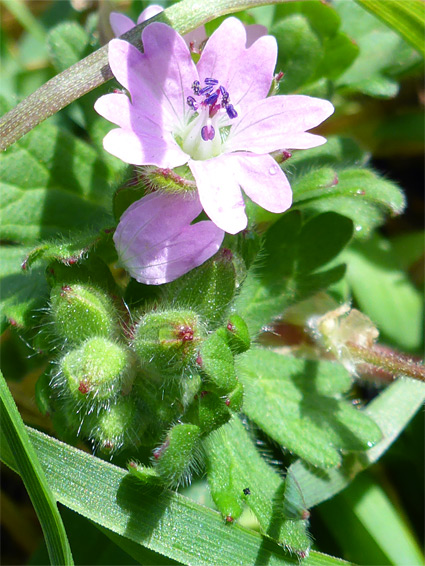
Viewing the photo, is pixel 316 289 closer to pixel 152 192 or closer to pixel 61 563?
pixel 152 192

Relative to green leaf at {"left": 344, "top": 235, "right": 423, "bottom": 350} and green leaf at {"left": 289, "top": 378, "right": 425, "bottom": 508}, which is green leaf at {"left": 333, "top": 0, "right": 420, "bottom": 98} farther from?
green leaf at {"left": 289, "top": 378, "right": 425, "bottom": 508}

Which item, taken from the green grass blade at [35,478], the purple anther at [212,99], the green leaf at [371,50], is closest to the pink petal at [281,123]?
the purple anther at [212,99]

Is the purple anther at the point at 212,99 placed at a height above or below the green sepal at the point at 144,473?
above

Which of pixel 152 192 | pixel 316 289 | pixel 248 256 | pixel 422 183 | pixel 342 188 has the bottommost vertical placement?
pixel 422 183

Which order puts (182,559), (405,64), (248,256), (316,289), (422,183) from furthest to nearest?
(422,183) < (405,64) < (316,289) < (248,256) < (182,559)

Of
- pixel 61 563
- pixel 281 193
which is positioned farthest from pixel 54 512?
pixel 281 193

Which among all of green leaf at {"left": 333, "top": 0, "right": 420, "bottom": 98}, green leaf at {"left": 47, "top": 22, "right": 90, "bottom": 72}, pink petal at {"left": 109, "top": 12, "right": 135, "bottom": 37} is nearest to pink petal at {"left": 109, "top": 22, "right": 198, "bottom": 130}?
pink petal at {"left": 109, "top": 12, "right": 135, "bottom": 37}

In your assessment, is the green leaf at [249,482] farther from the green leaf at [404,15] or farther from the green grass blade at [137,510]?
the green leaf at [404,15]

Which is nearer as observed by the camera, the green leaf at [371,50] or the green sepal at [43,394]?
the green sepal at [43,394]

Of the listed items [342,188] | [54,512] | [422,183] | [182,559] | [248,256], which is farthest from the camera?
[422,183]
